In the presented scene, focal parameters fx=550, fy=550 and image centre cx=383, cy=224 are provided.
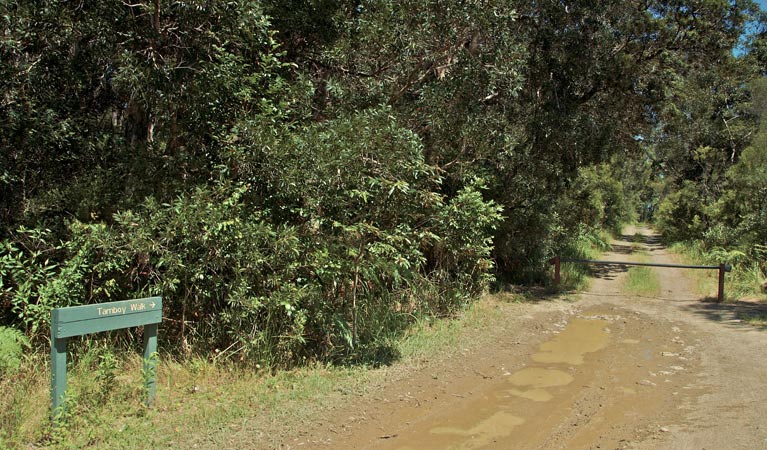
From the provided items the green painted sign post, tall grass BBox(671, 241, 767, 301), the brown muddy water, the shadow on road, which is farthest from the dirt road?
tall grass BBox(671, 241, 767, 301)

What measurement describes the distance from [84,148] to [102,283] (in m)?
1.76

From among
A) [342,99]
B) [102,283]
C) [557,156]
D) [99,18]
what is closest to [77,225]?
[102,283]

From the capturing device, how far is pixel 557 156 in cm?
1305

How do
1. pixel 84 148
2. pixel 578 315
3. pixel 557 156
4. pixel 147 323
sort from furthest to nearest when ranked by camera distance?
pixel 557 156 → pixel 578 315 → pixel 84 148 → pixel 147 323

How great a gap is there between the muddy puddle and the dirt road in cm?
1

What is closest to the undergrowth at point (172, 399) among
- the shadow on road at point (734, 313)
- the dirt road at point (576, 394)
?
the dirt road at point (576, 394)

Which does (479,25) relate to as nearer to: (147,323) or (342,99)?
(342,99)

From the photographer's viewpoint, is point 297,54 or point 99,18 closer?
point 99,18

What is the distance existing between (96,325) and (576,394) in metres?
5.08

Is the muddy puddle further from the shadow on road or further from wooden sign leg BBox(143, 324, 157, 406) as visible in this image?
the shadow on road

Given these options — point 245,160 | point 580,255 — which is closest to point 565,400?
point 245,160

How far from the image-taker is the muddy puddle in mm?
4988

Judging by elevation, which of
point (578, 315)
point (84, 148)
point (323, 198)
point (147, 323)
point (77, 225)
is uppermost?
point (84, 148)

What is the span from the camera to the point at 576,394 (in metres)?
6.34
